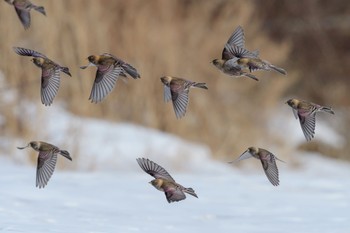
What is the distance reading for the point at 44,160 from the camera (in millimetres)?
3770

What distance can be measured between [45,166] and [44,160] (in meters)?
0.03

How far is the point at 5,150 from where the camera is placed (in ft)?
26.9

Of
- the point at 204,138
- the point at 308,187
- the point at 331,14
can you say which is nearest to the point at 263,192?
the point at 308,187

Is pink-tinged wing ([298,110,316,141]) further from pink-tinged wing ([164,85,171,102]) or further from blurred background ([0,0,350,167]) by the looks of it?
blurred background ([0,0,350,167])

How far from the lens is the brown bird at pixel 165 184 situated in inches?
141

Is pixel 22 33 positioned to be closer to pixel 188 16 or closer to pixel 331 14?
pixel 188 16

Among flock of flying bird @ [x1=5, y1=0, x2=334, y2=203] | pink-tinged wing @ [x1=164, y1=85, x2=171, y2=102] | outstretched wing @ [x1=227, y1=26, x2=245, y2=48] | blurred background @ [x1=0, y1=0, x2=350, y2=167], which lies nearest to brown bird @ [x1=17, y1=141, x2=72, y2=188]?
flock of flying bird @ [x1=5, y1=0, x2=334, y2=203]

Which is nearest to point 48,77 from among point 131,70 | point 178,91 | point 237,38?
point 131,70

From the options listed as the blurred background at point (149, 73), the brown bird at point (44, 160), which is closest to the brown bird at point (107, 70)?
the brown bird at point (44, 160)

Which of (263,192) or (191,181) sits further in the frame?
(191,181)

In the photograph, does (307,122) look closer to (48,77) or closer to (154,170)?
(154,170)

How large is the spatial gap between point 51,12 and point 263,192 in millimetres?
3371

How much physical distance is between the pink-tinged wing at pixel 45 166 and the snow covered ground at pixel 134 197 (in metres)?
0.32

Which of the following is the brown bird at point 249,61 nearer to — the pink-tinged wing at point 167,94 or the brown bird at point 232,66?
the brown bird at point 232,66
